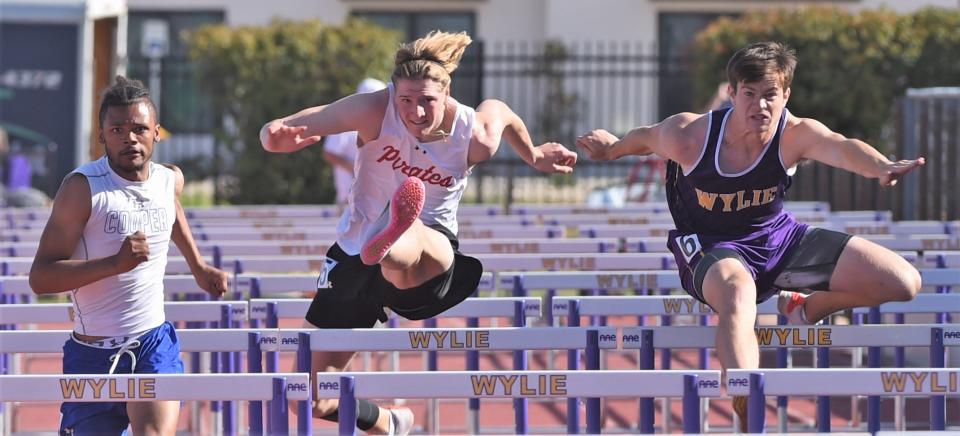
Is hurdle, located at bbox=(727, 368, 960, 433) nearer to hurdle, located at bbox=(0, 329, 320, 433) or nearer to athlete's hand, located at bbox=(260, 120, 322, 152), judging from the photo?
hurdle, located at bbox=(0, 329, 320, 433)

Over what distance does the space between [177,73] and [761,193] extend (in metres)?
13.3

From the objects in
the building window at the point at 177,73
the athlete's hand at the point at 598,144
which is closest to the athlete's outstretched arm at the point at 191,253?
the athlete's hand at the point at 598,144

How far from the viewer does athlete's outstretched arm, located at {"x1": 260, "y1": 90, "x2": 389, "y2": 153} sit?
5.16m

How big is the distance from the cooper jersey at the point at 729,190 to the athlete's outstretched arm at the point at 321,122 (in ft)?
4.42

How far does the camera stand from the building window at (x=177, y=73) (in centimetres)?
1769

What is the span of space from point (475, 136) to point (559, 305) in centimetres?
79

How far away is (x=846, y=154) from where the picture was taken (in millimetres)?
5410

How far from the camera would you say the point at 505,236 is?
891cm

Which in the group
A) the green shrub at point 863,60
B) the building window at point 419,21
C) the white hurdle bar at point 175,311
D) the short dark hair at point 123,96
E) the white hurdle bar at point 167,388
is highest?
the building window at point 419,21

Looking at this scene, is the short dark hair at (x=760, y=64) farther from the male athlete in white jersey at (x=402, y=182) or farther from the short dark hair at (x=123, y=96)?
the short dark hair at (x=123, y=96)

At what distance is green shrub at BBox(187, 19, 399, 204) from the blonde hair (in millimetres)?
10448

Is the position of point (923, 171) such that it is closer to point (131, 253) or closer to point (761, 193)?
point (761, 193)

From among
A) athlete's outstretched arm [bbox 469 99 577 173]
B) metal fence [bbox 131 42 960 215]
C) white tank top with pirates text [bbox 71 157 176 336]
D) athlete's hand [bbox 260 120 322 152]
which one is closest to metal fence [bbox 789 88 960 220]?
metal fence [bbox 131 42 960 215]

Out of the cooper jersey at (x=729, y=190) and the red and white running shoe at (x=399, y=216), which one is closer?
the red and white running shoe at (x=399, y=216)
